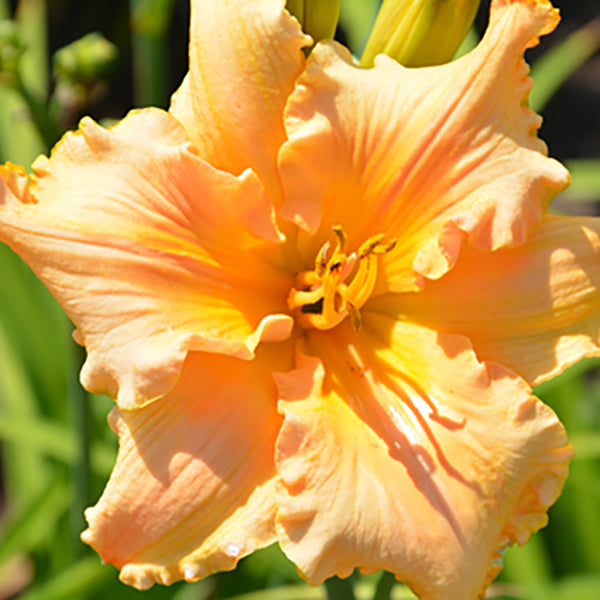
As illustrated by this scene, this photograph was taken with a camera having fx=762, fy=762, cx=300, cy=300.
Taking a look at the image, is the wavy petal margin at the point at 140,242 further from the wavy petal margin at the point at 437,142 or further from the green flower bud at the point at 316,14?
the green flower bud at the point at 316,14

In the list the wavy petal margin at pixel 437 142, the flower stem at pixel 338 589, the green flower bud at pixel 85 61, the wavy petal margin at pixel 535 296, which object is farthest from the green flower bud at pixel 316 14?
the flower stem at pixel 338 589

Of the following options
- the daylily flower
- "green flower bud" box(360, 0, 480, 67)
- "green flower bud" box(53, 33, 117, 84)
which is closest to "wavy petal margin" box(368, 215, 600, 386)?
the daylily flower

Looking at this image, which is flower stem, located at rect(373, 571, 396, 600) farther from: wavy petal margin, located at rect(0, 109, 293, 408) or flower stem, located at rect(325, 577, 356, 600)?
wavy petal margin, located at rect(0, 109, 293, 408)

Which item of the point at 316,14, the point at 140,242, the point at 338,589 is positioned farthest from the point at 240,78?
the point at 338,589

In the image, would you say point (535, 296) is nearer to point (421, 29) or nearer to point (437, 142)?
point (437, 142)

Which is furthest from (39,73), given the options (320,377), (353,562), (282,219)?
(353,562)

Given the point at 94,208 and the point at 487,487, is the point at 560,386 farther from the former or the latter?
the point at 94,208
